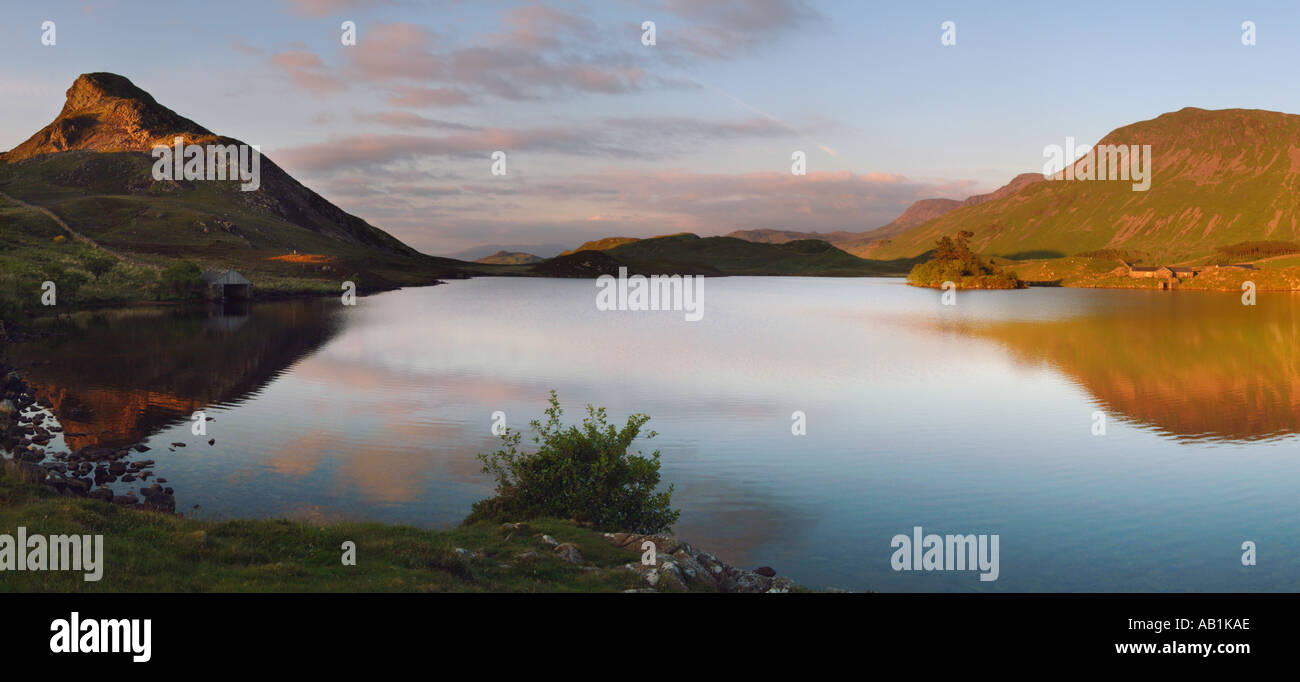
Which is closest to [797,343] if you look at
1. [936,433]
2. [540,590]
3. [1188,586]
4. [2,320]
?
[936,433]

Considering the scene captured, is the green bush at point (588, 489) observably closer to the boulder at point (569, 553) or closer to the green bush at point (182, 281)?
the boulder at point (569, 553)

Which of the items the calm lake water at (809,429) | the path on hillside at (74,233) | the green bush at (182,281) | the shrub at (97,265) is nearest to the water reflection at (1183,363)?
the calm lake water at (809,429)

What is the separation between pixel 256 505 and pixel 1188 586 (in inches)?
1059

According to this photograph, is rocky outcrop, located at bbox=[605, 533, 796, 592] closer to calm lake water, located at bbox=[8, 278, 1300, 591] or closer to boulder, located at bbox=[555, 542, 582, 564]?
boulder, located at bbox=[555, 542, 582, 564]

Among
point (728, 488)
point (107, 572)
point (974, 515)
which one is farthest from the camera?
point (728, 488)

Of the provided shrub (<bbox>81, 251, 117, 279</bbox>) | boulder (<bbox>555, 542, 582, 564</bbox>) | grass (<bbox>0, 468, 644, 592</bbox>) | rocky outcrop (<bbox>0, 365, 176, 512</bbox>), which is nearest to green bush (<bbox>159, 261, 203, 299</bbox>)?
shrub (<bbox>81, 251, 117, 279</bbox>)

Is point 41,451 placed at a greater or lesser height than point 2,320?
lesser

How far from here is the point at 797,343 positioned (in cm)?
7475

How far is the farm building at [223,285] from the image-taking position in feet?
389

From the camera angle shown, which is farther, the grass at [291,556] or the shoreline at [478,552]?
the shoreline at [478,552]

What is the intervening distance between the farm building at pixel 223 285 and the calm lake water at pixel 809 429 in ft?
122

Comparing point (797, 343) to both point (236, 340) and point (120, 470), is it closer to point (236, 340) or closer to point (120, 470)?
point (236, 340)

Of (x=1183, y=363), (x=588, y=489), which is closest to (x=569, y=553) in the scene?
(x=588, y=489)

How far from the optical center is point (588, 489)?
2198cm
